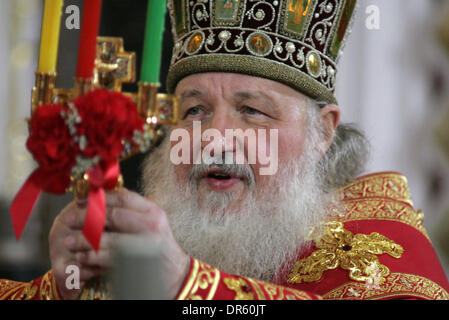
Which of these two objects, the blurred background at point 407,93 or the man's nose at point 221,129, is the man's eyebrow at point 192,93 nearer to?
the man's nose at point 221,129

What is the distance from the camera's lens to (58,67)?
403 centimetres

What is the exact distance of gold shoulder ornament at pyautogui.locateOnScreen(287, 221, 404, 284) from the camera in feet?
7.84

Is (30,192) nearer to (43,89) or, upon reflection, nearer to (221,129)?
(43,89)

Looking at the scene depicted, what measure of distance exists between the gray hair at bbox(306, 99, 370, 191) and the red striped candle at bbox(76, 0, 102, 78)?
1417mm

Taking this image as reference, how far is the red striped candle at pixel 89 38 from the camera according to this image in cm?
153

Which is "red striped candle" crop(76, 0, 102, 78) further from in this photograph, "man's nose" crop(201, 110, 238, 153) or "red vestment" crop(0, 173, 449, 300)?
"man's nose" crop(201, 110, 238, 153)

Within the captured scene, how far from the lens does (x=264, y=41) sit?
2.73 m

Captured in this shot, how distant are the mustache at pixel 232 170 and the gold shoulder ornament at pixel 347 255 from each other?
34 centimetres

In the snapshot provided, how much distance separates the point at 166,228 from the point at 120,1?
2997 millimetres

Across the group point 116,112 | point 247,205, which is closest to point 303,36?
point 247,205

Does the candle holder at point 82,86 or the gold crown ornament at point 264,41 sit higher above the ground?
the gold crown ornament at point 264,41

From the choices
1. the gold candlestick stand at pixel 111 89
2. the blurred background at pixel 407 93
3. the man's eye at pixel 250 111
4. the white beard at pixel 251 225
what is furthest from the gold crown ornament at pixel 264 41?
the blurred background at pixel 407 93

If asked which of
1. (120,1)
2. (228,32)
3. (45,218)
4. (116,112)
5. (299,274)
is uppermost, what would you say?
(120,1)
